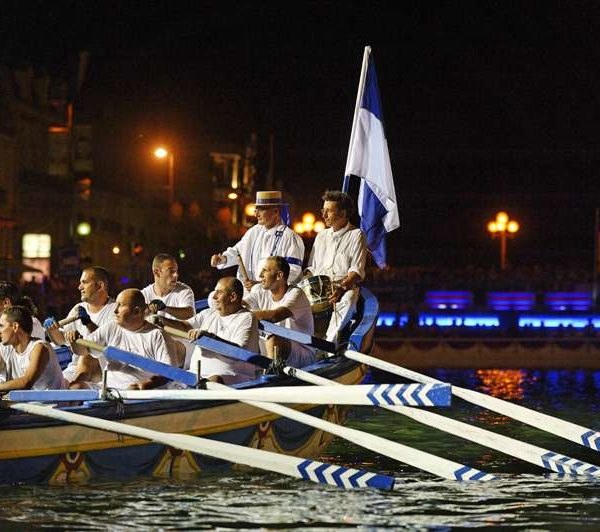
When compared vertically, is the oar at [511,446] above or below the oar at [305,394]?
below

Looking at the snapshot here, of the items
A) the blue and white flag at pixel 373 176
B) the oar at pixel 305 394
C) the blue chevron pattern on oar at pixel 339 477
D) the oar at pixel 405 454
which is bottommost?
the blue chevron pattern on oar at pixel 339 477

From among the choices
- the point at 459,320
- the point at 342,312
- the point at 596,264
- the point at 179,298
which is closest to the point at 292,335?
the point at 179,298

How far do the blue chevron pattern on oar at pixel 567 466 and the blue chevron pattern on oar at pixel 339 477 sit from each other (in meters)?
1.99

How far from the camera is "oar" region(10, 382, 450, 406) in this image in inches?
429

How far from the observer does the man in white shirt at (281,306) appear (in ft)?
47.2

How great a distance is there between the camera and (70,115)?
182ft

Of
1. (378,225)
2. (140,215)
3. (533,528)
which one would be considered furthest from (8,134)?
(533,528)

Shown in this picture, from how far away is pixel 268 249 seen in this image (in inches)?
656

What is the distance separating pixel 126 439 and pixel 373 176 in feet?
24.1

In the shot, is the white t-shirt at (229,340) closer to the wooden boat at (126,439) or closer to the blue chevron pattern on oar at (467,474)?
the wooden boat at (126,439)

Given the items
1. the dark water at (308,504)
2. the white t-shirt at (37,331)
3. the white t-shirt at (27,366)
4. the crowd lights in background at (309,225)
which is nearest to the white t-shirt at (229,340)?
the dark water at (308,504)

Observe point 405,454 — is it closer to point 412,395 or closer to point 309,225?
point 412,395

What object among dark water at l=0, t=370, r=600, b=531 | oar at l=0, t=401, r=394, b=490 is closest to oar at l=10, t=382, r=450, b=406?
oar at l=0, t=401, r=394, b=490

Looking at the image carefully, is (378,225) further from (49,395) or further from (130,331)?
(49,395)
